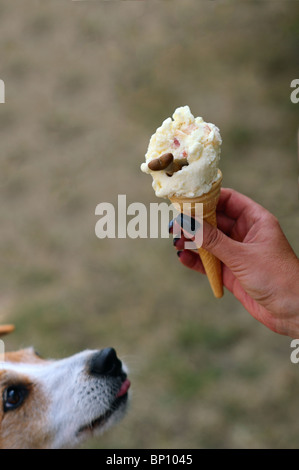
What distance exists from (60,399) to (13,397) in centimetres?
23

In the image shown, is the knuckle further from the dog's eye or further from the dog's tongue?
the dog's eye

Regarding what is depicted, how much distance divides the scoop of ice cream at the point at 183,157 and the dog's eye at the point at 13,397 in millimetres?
1240

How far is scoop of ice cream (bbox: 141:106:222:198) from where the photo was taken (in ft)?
6.76

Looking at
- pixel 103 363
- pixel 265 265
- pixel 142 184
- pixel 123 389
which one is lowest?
pixel 123 389

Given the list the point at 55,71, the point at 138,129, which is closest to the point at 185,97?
the point at 138,129

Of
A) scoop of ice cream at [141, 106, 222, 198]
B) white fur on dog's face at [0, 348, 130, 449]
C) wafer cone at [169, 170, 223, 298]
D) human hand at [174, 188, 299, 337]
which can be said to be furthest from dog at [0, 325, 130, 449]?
scoop of ice cream at [141, 106, 222, 198]

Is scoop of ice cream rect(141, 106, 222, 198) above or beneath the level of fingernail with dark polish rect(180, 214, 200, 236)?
above

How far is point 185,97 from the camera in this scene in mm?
6242

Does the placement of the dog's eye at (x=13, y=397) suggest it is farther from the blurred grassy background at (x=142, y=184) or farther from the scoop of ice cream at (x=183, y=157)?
the scoop of ice cream at (x=183, y=157)

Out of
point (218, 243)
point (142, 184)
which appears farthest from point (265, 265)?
A: point (142, 184)

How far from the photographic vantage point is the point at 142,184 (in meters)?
5.52

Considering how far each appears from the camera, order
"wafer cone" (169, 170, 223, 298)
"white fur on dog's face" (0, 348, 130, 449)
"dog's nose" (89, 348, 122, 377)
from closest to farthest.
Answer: "wafer cone" (169, 170, 223, 298)
"white fur on dog's face" (0, 348, 130, 449)
"dog's nose" (89, 348, 122, 377)

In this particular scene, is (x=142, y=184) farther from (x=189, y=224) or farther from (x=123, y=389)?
(x=189, y=224)
